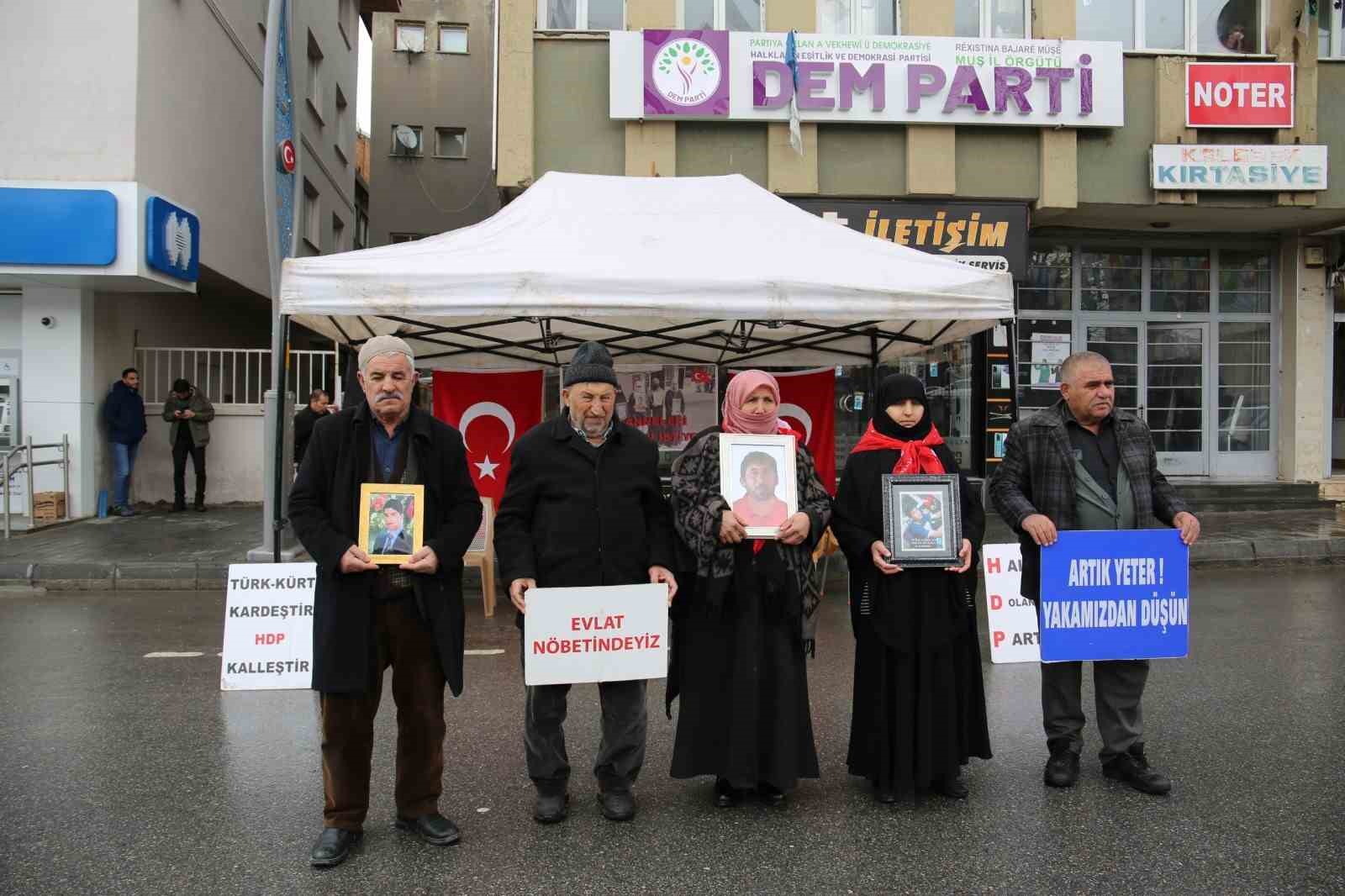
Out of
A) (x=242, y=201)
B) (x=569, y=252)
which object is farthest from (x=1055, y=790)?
(x=242, y=201)

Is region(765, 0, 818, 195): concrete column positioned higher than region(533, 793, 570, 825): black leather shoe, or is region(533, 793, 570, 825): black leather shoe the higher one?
region(765, 0, 818, 195): concrete column

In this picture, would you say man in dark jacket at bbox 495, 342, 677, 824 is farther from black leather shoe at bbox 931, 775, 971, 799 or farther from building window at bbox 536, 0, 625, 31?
building window at bbox 536, 0, 625, 31

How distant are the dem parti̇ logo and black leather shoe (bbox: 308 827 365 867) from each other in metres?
10.3

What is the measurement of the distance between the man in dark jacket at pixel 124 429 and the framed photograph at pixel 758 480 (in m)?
11.2

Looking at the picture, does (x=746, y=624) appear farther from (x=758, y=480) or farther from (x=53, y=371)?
(x=53, y=371)

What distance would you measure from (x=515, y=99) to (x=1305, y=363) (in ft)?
37.7

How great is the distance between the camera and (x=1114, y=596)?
4.35 m

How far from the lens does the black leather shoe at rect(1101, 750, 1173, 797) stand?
13.9ft

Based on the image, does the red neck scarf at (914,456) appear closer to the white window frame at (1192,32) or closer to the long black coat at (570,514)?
the long black coat at (570,514)

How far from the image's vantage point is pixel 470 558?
8.21 meters

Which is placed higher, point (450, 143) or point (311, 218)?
point (450, 143)

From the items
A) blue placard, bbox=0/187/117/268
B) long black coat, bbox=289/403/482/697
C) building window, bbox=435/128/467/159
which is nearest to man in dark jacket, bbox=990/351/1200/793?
long black coat, bbox=289/403/482/697

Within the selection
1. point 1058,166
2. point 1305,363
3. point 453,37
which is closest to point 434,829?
point 1058,166

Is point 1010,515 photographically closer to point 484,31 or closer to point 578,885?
point 578,885
